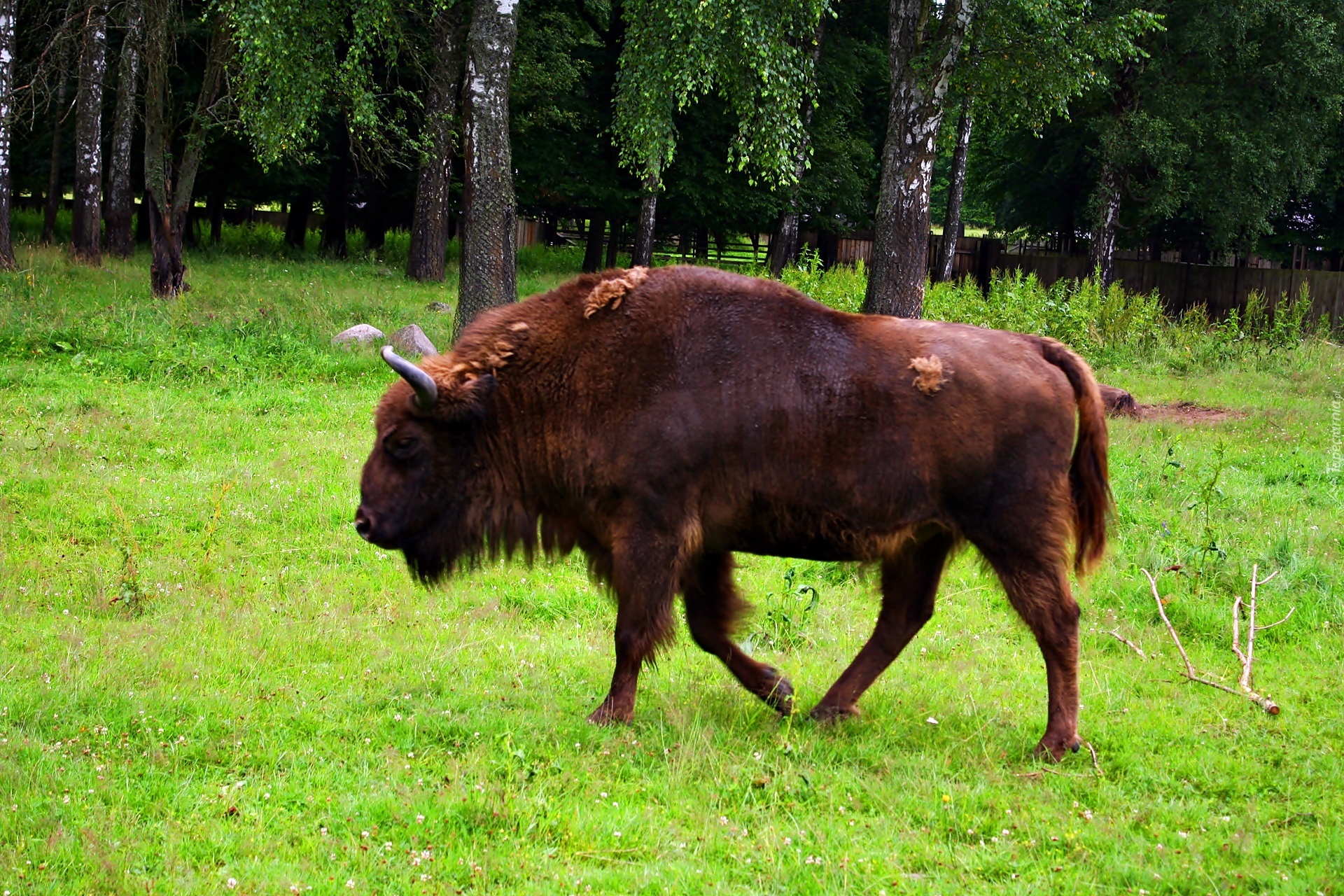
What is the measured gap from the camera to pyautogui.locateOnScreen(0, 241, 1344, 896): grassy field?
4.22 m

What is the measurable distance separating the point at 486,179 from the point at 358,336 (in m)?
2.72

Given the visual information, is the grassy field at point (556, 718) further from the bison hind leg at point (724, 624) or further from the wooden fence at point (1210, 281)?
the wooden fence at point (1210, 281)

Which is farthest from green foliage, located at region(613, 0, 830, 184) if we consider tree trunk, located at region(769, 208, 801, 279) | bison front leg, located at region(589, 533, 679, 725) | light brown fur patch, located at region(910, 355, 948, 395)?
tree trunk, located at region(769, 208, 801, 279)

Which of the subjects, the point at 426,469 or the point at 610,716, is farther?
the point at 426,469

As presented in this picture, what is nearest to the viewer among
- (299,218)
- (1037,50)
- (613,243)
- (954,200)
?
(1037,50)

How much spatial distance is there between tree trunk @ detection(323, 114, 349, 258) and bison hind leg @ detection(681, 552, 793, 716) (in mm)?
26302

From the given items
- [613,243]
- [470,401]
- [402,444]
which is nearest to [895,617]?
[470,401]

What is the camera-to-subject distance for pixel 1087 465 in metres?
5.50

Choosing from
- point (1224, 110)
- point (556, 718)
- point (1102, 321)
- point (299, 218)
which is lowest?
point (556, 718)

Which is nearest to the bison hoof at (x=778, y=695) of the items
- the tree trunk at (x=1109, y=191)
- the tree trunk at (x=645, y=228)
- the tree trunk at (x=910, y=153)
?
the tree trunk at (x=910, y=153)

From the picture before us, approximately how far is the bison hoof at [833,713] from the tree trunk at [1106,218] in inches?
1047

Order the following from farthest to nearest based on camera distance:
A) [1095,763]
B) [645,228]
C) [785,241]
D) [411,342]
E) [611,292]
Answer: [785,241] < [645,228] < [411,342] < [611,292] < [1095,763]

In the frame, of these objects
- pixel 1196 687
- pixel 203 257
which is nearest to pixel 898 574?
pixel 1196 687

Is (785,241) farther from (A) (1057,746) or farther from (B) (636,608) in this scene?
(A) (1057,746)
